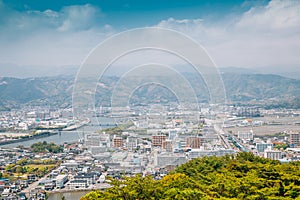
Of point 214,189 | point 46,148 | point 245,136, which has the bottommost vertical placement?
point 46,148

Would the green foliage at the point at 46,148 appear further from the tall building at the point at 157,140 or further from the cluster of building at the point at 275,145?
the cluster of building at the point at 275,145

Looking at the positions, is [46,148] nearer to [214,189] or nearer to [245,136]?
[245,136]

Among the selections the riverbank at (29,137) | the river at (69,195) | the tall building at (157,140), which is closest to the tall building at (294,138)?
the tall building at (157,140)

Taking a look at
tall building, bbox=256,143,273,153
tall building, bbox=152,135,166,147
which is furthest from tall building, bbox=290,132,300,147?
tall building, bbox=152,135,166,147

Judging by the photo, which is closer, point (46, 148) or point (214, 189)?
point (214, 189)

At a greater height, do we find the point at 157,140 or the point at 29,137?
the point at 157,140

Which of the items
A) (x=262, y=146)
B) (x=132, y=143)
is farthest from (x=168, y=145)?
(x=262, y=146)

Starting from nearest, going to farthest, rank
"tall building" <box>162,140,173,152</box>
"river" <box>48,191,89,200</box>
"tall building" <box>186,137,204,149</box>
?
"river" <box>48,191,89,200</box>
"tall building" <box>162,140,173,152</box>
"tall building" <box>186,137,204,149</box>

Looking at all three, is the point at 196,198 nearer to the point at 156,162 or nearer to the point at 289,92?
the point at 156,162

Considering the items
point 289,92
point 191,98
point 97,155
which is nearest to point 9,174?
point 97,155

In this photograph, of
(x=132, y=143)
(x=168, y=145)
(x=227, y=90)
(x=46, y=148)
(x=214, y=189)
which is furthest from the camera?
(x=227, y=90)

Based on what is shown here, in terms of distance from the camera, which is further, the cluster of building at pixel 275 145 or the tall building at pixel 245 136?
the tall building at pixel 245 136

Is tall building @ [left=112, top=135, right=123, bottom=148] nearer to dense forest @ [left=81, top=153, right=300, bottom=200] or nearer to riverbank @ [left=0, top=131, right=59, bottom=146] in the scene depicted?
dense forest @ [left=81, top=153, right=300, bottom=200]
